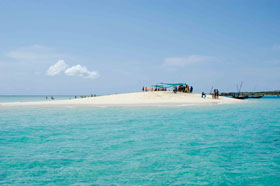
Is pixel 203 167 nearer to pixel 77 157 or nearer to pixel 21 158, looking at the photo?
pixel 77 157

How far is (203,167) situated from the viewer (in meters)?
7.57

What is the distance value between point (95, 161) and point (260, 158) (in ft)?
19.6

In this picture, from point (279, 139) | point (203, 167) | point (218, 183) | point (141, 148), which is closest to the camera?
point (218, 183)

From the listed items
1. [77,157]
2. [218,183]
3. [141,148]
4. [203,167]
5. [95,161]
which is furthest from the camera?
[141,148]

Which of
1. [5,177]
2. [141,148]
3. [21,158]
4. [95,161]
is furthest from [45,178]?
[141,148]

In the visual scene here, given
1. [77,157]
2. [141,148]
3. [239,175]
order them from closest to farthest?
[239,175] < [77,157] < [141,148]

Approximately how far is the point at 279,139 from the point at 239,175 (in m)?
6.64

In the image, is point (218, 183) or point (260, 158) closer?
point (218, 183)

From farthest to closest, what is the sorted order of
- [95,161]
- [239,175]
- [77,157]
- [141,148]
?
A: [141,148], [77,157], [95,161], [239,175]

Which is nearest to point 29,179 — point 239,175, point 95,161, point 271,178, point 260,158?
point 95,161

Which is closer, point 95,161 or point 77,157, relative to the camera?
point 95,161

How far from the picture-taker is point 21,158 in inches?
343

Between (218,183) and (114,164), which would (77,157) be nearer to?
(114,164)

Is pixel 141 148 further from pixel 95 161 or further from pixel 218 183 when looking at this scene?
pixel 218 183
